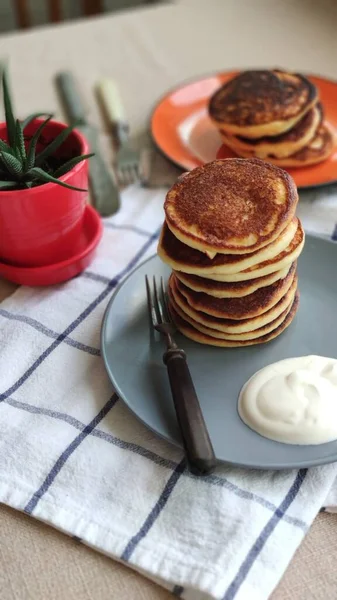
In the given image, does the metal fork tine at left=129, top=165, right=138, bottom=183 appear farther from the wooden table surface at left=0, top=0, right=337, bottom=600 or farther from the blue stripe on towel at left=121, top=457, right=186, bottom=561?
the blue stripe on towel at left=121, top=457, right=186, bottom=561

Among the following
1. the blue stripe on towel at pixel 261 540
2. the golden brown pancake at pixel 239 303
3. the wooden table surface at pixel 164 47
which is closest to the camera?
the blue stripe on towel at pixel 261 540

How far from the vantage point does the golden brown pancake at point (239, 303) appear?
41.4 inches

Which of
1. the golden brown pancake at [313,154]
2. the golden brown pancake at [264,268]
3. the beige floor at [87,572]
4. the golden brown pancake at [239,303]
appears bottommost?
the beige floor at [87,572]

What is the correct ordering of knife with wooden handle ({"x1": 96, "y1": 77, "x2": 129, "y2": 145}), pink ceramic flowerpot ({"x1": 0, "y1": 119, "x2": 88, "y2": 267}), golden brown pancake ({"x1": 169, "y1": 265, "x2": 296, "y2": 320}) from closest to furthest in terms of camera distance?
1. golden brown pancake ({"x1": 169, "y1": 265, "x2": 296, "y2": 320})
2. pink ceramic flowerpot ({"x1": 0, "y1": 119, "x2": 88, "y2": 267})
3. knife with wooden handle ({"x1": 96, "y1": 77, "x2": 129, "y2": 145})

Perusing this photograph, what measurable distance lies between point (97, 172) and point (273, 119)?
1.41 ft

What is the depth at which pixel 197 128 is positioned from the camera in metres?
1.67

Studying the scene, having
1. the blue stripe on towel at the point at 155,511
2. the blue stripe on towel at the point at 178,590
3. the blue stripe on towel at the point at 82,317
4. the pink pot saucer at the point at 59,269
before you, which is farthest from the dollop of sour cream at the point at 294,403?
the pink pot saucer at the point at 59,269

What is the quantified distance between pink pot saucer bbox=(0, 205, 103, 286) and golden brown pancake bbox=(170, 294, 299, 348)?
0.87 feet

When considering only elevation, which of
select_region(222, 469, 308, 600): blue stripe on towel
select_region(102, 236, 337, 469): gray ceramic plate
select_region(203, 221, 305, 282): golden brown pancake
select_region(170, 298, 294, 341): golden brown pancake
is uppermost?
select_region(203, 221, 305, 282): golden brown pancake

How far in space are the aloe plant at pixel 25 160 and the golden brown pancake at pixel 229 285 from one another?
0.28 m

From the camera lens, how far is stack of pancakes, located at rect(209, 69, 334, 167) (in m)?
1.43

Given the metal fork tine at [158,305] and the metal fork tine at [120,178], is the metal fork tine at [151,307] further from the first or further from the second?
the metal fork tine at [120,178]

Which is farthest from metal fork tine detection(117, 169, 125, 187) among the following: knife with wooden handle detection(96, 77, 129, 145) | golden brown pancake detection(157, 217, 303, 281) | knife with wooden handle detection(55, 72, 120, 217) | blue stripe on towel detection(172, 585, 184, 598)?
blue stripe on towel detection(172, 585, 184, 598)

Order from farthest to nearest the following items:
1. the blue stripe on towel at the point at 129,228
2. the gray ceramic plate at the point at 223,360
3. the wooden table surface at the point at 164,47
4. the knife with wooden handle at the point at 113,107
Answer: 1. the wooden table surface at the point at 164,47
2. the knife with wooden handle at the point at 113,107
3. the blue stripe on towel at the point at 129,228
4. the gray ceramic plate at the point at 223,360
